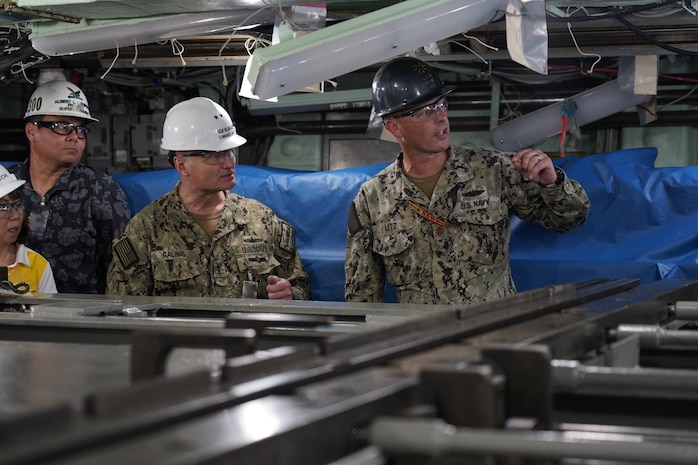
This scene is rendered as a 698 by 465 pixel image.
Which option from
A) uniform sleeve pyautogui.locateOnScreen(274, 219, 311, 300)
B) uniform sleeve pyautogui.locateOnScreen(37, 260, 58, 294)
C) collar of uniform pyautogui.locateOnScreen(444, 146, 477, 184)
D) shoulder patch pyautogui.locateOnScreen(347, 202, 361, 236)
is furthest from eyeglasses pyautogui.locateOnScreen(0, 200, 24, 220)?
collar of uniform pyautogui.locateOnScreen(444, 146, 477, 184)

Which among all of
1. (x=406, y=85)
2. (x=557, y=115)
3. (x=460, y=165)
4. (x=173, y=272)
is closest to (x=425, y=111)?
(x=406, y=85)

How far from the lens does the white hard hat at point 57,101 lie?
15.2 feet

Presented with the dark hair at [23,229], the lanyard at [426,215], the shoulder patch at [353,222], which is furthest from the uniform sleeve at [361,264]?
the dark hair at [23,229]

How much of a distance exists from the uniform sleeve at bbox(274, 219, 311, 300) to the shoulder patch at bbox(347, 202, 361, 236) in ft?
1.19

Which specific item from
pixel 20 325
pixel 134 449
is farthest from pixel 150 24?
pixel 134 449

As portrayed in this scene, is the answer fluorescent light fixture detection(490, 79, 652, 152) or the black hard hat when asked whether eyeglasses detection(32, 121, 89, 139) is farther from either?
fluorescent light fixture detection(490, 79, 652, 152)

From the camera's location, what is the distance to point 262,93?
9.50ft

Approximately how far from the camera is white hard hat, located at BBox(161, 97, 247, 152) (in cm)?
425

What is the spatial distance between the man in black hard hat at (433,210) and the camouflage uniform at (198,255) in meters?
0.44

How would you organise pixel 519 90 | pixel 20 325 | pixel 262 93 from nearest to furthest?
pixel 20 325 < pixel 262 93 < pixel 519 90

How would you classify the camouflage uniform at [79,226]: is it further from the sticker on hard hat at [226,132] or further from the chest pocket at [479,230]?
the chest pocket at [479,230]

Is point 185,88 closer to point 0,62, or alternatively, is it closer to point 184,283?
point 0,62

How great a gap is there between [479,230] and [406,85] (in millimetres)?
680

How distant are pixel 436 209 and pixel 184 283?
1192 mm
